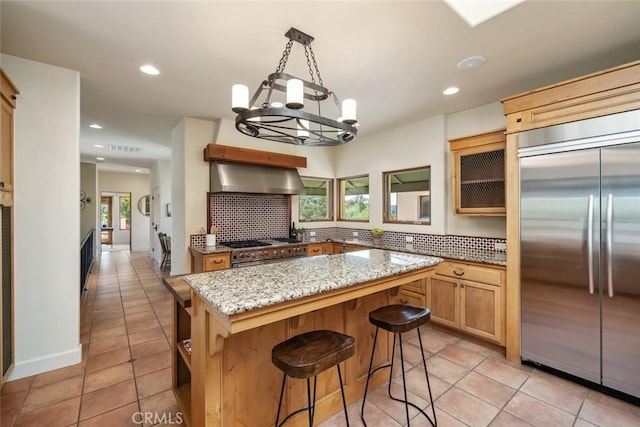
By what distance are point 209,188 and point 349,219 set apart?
258 cm

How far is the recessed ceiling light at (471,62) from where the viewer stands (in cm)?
230

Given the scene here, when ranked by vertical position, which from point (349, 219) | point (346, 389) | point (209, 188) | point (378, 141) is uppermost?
point (378, 141)

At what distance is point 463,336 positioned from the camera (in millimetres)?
3146

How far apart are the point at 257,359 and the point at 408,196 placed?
3.50m

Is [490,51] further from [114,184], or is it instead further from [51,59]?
[114,184]

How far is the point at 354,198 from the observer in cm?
529

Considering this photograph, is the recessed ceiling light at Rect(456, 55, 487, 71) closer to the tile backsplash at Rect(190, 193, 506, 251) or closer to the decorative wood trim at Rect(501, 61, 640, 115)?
the decorative wood trim at Rect(501, 61, 640, 115)

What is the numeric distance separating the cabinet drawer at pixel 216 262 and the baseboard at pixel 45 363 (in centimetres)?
134

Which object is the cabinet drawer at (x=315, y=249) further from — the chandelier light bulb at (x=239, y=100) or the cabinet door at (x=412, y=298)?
the chandelier light bulb at (x=239, y=100)

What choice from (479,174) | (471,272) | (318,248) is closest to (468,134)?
(479,174)

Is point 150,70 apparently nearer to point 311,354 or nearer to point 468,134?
point 311,354

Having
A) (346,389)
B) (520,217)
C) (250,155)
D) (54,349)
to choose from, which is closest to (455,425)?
(346,389)

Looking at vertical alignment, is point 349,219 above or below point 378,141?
below

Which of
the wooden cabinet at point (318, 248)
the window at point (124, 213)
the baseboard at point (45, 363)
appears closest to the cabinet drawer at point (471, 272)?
the wooden cabinet at point (318, 248)
